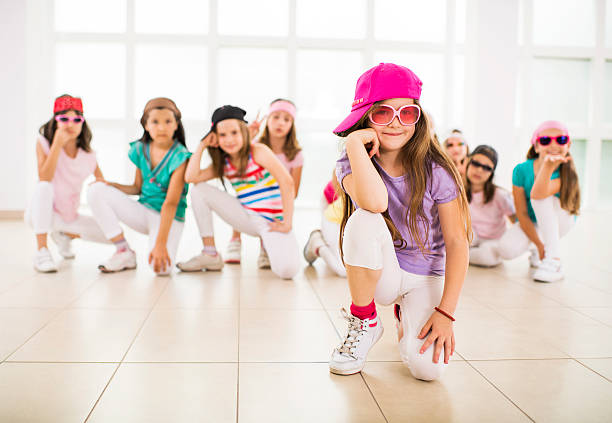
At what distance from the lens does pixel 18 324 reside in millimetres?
1882

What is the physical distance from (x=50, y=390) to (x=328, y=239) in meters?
1.75

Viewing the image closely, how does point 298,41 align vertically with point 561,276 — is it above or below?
above

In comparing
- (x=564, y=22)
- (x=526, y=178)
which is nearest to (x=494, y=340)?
(x=526, y=178)

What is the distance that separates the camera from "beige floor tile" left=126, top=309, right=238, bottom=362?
1.62 meters

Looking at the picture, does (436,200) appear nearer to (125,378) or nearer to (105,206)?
(125,378)

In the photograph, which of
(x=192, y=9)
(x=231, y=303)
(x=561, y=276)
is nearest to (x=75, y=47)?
(x=192, y=9)

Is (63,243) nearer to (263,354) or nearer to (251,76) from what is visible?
(263,354)

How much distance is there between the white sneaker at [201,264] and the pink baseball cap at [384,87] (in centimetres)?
150

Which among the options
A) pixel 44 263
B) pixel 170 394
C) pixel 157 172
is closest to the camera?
pixel 170 394

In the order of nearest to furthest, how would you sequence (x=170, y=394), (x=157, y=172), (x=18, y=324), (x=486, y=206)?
(x=170, y=394)
(x=18, y=324)
(x=157, y=172)
(x=486, y=206)

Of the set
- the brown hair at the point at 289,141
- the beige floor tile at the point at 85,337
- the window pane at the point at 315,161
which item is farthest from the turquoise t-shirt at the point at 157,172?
the window pane at the point at 315,161

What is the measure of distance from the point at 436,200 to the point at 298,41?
5098 mm

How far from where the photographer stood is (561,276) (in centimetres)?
274

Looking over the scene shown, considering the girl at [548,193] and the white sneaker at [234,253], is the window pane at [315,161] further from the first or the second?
the girl at [548,193]
